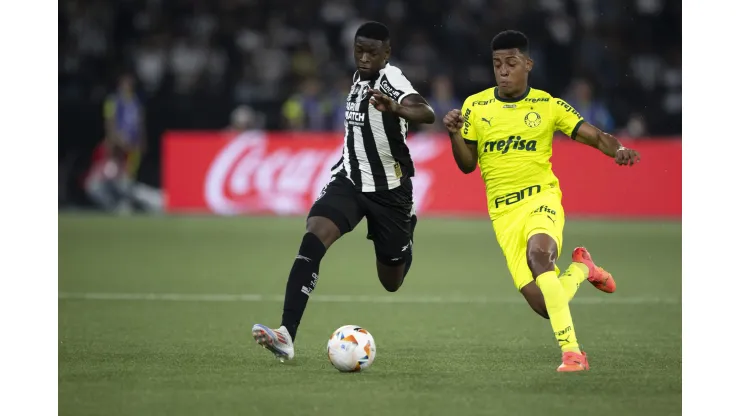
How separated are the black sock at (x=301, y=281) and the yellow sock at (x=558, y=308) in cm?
139

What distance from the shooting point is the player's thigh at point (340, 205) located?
7.51 m

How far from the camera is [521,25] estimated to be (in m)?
22.8

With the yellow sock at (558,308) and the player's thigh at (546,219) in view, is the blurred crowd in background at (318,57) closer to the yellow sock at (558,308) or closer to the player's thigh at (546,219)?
the player's thigh at (546,219)

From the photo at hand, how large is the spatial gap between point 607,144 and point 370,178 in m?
1.57

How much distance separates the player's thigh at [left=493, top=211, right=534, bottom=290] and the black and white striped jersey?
83cm

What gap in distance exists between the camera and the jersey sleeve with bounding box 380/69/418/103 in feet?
24.1

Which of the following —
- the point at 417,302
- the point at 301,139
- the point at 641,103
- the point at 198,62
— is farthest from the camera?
the point at 198,62

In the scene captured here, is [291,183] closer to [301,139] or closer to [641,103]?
[301,139]

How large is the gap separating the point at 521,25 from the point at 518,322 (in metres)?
14.3

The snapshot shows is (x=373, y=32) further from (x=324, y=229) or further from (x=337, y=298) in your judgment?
(x=337, y=298)

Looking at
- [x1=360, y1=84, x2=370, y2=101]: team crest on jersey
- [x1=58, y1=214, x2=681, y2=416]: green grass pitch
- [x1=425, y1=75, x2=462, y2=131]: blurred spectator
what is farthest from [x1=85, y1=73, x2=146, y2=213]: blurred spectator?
[x1=360, y1=84, x2=370, y2=101]: team crest on jersey

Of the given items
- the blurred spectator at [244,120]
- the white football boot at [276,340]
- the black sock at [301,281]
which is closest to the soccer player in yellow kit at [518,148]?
the black sock at [301,281]

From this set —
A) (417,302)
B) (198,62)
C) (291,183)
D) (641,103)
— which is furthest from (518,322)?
(198,62)

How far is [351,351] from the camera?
6.76 metres
